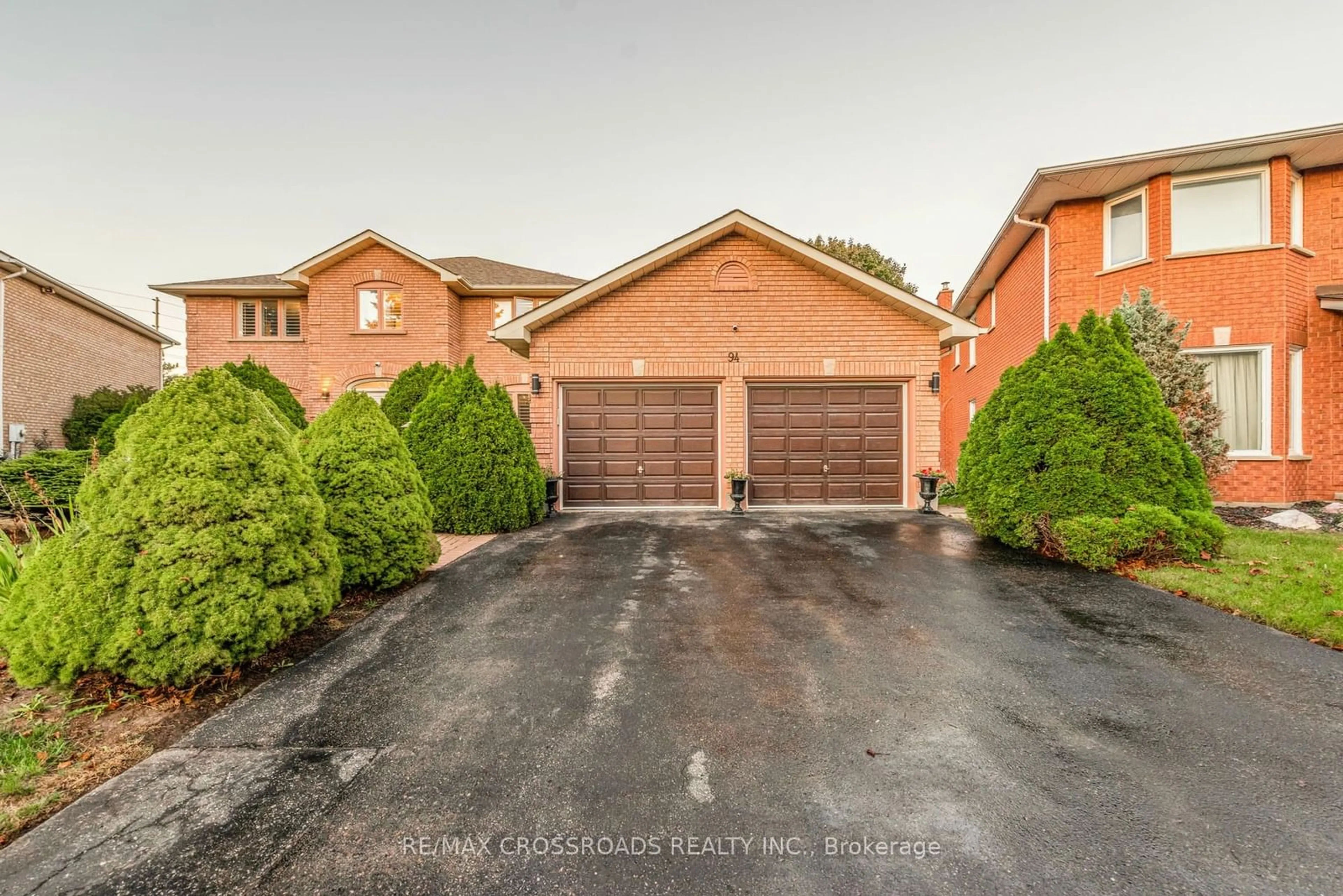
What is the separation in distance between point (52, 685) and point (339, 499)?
2.12 m

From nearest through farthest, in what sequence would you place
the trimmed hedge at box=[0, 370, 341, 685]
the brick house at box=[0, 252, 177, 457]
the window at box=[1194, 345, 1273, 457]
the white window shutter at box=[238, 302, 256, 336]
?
the trimmed hedge at box=[0, 370, 341, 685], the window at box=[1194, 345, 1273, 457], the brick house at box=[0, 252, 177, 457], the white window shutter at box=[238, 302, 256, 336]

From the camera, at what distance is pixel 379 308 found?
16.8 meters

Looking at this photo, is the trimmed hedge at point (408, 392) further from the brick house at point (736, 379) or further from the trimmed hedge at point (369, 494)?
the trimmed hedge at point (369, 494)

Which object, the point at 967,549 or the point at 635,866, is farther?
the point at 967,549

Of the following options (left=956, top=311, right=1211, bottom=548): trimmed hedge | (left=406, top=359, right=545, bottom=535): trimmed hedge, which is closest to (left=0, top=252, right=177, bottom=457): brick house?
(left=406, top=359, right=545, bottom=535): trimmed hedge

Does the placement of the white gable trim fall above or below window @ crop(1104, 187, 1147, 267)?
above

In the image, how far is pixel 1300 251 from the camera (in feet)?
31.0

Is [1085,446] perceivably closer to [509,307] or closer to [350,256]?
[509,307]

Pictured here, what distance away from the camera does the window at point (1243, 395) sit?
9.45 metres

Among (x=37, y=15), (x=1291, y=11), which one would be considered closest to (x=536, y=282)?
(x=37, y=15)

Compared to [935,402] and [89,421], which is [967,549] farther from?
[89,421]

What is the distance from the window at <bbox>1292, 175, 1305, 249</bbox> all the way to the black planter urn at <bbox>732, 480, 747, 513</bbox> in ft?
36.8

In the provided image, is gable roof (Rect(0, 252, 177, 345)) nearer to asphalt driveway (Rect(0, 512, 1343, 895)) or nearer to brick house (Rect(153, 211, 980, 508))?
brick house (Rect(153, 211, 980, 508))

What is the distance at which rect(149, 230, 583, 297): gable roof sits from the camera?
52.7 ft
